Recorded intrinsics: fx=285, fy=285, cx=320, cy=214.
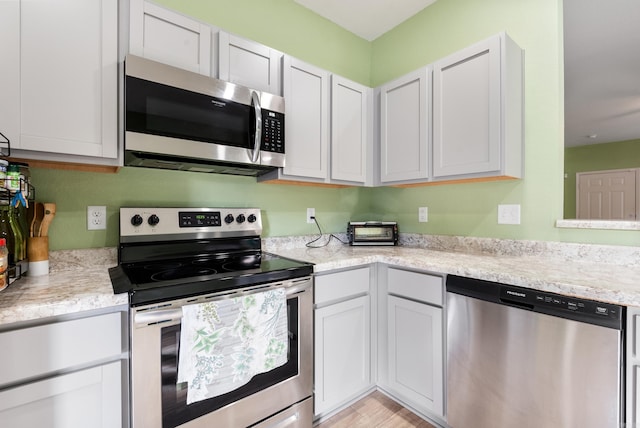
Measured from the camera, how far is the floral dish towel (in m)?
1.09

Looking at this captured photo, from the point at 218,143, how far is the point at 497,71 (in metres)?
1.60

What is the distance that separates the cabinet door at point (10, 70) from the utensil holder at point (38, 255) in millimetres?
428

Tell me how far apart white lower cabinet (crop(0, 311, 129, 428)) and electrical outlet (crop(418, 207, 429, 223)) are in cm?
204

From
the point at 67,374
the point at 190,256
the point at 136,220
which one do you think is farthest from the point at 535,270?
the point at 136,220

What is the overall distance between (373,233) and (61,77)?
202cm

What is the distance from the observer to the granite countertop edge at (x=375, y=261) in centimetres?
91

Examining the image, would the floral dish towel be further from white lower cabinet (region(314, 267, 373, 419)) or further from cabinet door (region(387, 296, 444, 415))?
cabinet door (region(387, 296, 444, 415))

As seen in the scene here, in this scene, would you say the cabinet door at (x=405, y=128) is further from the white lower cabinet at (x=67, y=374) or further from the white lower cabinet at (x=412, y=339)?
the white lower cabinet at (x=67, y=374)

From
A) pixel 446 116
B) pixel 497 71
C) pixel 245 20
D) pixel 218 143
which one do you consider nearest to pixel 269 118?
pixel 218 143

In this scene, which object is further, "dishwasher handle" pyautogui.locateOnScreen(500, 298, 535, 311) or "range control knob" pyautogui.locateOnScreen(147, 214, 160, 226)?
"range control knob" pyautogui.locateOnScreen(147, 214, 160, 226)

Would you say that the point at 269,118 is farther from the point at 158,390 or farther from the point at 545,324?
the point at 545,324

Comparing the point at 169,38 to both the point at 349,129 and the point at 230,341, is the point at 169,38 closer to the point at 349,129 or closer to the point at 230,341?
the point at 349,129

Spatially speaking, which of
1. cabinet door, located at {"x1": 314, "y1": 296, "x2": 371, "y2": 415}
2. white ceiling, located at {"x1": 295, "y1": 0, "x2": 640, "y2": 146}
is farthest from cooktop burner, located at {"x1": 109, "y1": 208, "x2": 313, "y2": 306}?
white ceiling, located at {"x1": 295, "y1": 0, "x2": 640, "y2": 146}

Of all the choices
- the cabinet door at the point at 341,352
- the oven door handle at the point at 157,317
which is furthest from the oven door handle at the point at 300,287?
the oven door handle at the point at 157,317
